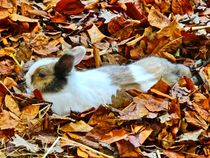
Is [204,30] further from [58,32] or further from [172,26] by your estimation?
[58,32]

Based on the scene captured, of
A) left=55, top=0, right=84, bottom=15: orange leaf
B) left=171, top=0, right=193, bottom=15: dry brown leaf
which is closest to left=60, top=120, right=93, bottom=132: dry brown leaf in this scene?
left=55, top=0, right=84, bottom=15: orange leaf

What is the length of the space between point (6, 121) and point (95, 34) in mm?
1003

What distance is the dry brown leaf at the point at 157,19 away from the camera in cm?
400

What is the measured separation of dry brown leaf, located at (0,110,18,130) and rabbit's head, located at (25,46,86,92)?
0.67ft

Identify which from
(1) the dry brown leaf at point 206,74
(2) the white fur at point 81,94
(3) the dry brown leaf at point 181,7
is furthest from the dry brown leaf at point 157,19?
(2) the white fur at point 81,94

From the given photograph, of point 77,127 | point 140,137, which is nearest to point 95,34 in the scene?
point 77,127

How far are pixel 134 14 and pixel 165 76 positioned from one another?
77 cm

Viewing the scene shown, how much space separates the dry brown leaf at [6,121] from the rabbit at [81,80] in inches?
8.1

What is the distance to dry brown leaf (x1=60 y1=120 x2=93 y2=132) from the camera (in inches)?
127

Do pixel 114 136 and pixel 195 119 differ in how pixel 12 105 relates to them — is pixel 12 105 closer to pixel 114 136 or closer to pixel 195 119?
pixel 114 136

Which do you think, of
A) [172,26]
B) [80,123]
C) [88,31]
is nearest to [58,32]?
[88,31]

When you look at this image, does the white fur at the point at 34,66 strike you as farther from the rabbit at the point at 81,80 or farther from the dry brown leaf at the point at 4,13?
the dry brown leaf at the point at 4,13

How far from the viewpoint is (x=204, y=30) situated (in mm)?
4008

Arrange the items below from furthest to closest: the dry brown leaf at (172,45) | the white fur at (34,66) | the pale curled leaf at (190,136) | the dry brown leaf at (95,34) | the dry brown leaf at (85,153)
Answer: the dry brown leaf at (95,34)
the dry brown leaf at (172,45)
the white fur at (34,66)
the pale curled leaf at (190,136)
the dry brown leaf at (85,153)
